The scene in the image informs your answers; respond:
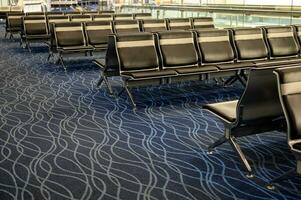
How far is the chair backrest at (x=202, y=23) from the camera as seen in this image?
320 inches

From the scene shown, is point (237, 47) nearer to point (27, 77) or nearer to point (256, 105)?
point (256, 105)

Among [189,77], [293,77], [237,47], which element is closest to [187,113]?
[189,77]

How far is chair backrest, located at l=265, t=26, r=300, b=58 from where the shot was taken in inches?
231

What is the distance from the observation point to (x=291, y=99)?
265 centimetres

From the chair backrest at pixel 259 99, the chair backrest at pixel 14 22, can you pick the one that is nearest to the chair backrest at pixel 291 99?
the chair backrest at pixel 259 99

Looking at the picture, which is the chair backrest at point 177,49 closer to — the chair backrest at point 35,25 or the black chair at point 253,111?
the black chair at point 253,111

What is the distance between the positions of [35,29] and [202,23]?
13.5ft

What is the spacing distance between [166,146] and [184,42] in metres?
2.07

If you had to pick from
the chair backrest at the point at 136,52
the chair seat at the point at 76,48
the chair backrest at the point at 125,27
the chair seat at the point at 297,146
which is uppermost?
the chair backrest at the point at 125,27

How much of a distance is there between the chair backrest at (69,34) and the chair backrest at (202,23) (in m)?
2.17

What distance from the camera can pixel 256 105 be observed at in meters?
3.28

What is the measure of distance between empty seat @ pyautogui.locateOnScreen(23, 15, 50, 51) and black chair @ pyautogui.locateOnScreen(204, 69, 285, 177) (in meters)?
7.15

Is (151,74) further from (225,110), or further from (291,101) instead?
(291,101)

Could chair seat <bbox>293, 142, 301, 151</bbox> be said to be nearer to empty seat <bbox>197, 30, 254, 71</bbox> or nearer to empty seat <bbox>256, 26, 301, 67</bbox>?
empty seat <bbox>197, 30, 254, 71</bbox>
